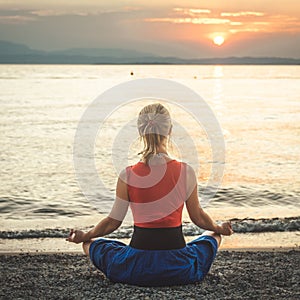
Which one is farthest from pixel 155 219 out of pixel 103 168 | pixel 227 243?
pixel 103 168

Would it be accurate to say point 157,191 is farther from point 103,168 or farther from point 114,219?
point 103,168

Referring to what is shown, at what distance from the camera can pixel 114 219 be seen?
19.4ft

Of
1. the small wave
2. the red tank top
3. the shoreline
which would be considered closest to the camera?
the red tank top

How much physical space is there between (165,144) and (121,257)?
117 cm

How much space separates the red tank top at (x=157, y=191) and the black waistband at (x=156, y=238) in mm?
62

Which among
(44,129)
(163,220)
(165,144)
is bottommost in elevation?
(44,129)

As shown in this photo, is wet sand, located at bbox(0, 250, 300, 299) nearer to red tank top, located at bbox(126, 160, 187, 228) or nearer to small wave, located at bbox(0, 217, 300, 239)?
red tank top, located at bbox(126, 160, 187, 228)

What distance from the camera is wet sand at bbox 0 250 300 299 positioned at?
5.79m

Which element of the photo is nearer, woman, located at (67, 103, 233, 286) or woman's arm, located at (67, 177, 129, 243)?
woman, located at (67, 103, 233, 286)

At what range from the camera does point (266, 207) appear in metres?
13.1

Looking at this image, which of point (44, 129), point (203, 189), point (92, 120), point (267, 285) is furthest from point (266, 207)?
point (92, 120)

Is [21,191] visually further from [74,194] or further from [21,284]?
[21,284]

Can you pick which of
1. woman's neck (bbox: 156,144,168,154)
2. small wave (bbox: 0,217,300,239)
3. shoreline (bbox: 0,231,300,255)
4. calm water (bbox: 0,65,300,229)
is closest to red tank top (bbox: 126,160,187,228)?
woman's neck (bbox: 156,144,168,154)

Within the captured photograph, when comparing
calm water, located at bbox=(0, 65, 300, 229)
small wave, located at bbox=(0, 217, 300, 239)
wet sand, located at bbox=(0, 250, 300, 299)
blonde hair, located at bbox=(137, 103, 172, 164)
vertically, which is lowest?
calm water, located at bbox=(0, 65, 300, 229)
